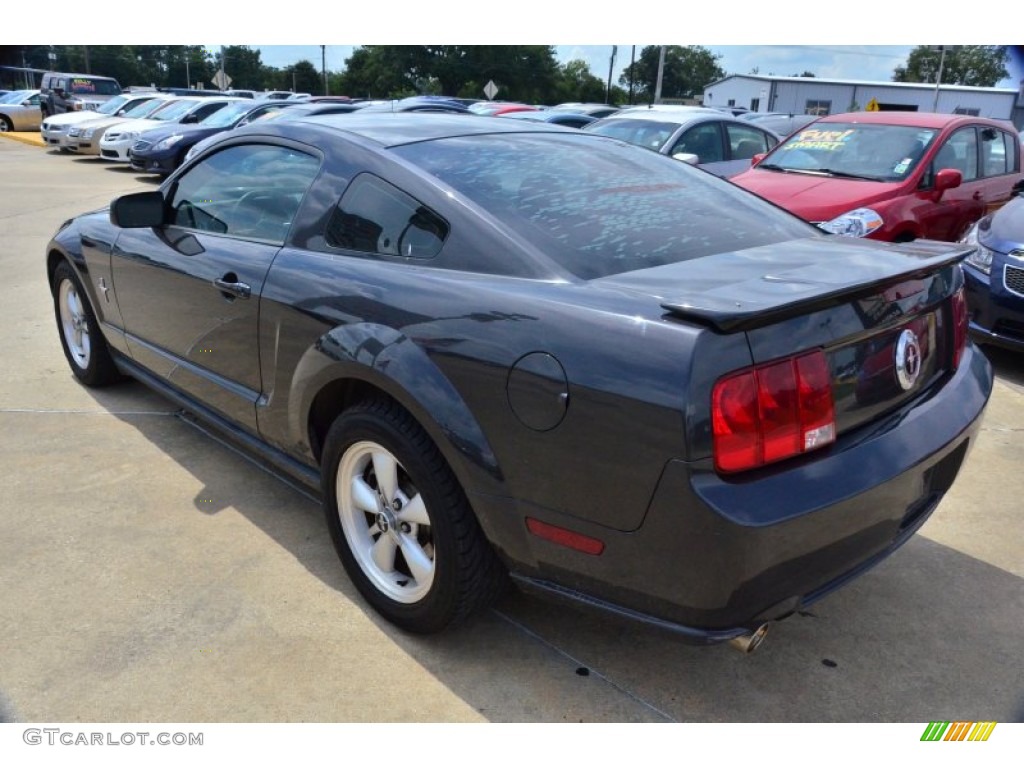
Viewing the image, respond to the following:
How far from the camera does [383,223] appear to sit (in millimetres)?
2684

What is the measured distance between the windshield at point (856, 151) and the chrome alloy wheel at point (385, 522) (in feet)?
18.1

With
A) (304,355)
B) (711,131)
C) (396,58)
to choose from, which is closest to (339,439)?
(304,355)

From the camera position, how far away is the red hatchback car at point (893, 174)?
245 inches

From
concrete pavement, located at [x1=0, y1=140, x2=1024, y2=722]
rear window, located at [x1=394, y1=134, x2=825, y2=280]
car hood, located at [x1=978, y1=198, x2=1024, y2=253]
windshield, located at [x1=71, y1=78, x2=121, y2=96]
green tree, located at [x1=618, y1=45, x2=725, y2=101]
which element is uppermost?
green tree, located at [x1=618, y1=45, x2=725, y2=101]

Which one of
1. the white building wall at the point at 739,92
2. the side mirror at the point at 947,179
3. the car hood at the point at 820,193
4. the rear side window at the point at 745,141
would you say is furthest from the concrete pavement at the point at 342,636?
the white building wall at the point at 739,92

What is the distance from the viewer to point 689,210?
9.26 feet

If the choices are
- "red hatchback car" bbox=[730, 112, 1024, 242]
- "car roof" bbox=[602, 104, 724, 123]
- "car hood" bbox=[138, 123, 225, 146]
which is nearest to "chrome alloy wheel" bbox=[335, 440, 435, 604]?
"red hatchback car" bbox=[730, 112, 1024, 242]

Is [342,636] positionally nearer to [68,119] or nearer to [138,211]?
[138,211]

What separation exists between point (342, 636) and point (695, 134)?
7.71 metres

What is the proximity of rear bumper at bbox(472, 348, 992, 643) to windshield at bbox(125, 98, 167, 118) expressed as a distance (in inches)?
769

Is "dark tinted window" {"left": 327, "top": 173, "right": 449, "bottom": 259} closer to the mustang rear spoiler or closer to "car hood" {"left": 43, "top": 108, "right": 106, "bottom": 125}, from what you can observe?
the mustang rear spoiler

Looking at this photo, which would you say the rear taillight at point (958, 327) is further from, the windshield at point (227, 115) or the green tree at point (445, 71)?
the green tree at point (445, 71)

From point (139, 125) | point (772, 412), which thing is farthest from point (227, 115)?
point (772, 412)

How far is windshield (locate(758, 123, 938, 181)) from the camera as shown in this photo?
676 centimetres
